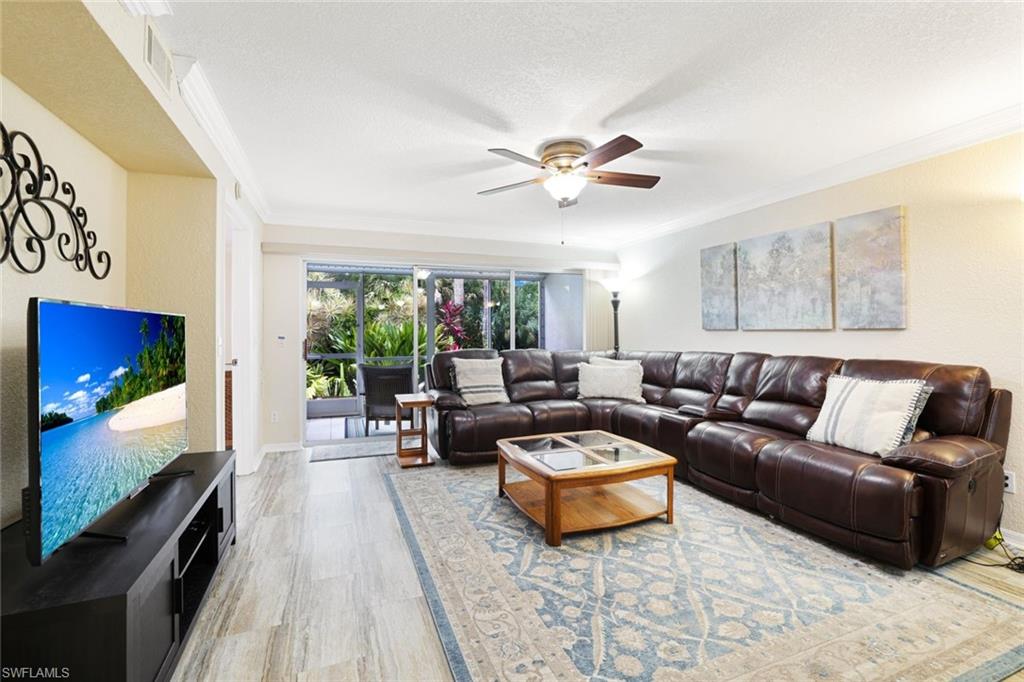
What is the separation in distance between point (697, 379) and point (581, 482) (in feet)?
7.36

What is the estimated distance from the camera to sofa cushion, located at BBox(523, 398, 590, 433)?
14.1ft

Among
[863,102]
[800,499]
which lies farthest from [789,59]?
[800,499]

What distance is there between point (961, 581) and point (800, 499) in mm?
692

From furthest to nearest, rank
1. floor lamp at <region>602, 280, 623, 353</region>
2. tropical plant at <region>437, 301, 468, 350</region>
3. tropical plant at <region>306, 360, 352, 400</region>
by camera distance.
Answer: floor lamp at <region>602, 280, 623, 353</region>, tropical plant at <region>437, 301, 468, 350</region>, tropical plant at <region>306, 360, 352, 400</region>

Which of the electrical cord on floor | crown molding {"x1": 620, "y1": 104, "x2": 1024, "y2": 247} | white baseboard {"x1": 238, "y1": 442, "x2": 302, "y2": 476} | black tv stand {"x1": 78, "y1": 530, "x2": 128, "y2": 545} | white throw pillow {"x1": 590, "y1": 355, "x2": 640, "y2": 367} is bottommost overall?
the electrical cord on floor

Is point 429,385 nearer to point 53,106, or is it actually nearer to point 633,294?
point 633,294

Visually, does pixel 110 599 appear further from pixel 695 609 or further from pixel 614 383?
pixel 614 383

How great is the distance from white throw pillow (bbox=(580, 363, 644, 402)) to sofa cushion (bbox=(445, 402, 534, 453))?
37.5 inches

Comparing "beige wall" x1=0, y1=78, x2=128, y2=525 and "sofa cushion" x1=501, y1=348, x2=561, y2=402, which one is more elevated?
"beige wall" x1=0, y1=78, x2=128, y2=525

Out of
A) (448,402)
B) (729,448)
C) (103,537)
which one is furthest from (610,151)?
(103,537)

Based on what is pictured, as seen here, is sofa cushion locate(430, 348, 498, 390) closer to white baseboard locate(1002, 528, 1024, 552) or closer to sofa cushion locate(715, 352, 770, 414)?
sofa cushion locate(715, 352, 770, 414)

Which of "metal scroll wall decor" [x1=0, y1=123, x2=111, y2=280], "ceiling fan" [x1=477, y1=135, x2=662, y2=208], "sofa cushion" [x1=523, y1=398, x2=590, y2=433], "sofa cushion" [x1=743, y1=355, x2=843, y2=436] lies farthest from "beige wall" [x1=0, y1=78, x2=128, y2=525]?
"sofa cushion" [x1=743, y1=355, x2=843, y2=436]

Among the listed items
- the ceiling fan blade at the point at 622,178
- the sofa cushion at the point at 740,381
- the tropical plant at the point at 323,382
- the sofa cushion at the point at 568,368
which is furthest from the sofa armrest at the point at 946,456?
the tropical plant at the point at 323,382

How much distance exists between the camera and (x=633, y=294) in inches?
228
